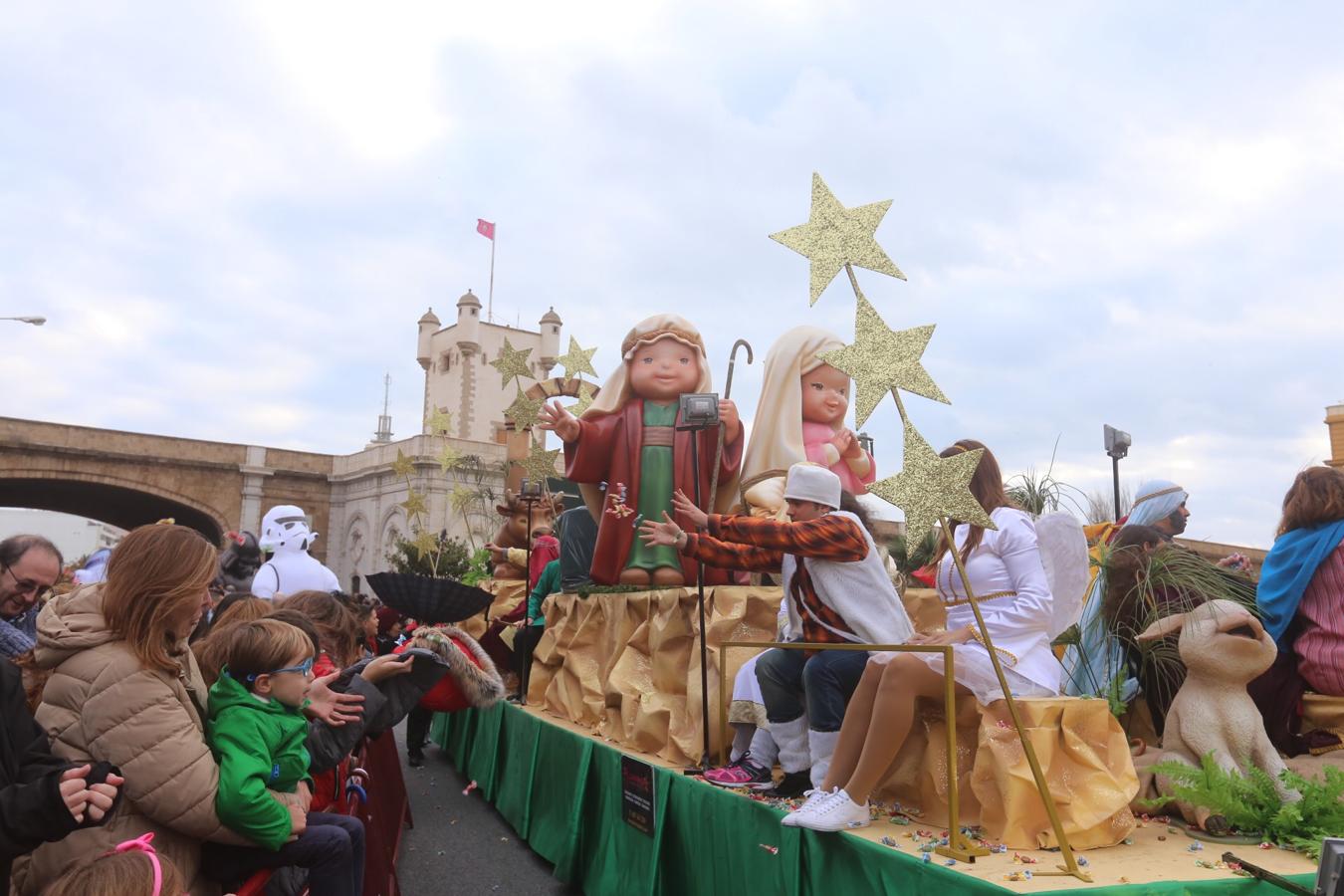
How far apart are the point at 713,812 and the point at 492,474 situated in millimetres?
24768

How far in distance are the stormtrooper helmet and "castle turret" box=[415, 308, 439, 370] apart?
37.8 meters

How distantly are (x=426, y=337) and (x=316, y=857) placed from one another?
42800 millimetres

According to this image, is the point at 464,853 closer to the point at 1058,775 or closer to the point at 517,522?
the point at 1058,775

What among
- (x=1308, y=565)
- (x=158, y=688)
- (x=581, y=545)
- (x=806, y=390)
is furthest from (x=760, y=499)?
(x=158, y=688)

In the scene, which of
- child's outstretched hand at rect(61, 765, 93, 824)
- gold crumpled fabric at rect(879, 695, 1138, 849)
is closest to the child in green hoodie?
child's outstretched hand at rect(61, 765, 93, 824)

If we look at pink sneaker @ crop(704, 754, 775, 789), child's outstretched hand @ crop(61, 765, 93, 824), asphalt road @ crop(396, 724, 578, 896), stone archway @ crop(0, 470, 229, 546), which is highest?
stone archway @ crop(0, 470, 229, 546)

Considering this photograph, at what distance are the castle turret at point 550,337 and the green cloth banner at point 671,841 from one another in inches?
1309

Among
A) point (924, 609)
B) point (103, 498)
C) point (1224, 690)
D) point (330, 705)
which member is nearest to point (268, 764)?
point (330, 705)

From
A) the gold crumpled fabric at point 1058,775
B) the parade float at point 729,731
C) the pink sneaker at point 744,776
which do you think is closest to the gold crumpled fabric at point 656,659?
the parade float at point 729,731

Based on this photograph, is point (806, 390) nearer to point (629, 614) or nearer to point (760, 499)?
point (760, 499)

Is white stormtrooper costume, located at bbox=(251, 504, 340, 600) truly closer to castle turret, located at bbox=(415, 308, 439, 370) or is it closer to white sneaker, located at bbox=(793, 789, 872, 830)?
white sneaker, located at bbox=(793, 789, 872, 830)

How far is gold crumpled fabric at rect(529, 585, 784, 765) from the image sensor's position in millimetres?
4445

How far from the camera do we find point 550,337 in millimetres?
39875

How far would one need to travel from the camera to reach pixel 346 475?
99.2 ft
